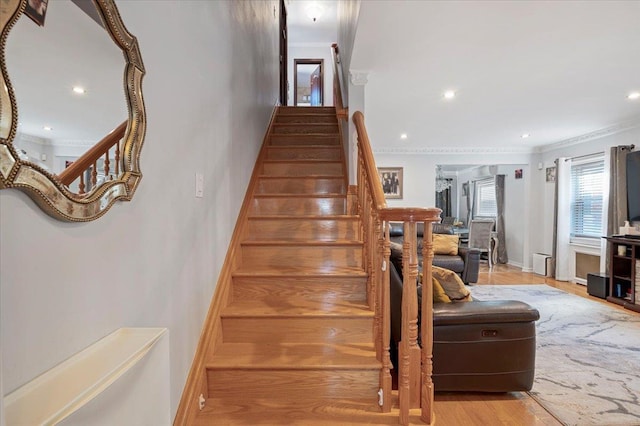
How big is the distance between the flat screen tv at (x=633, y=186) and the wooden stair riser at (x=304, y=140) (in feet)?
12.8

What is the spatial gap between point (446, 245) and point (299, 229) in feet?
10.9

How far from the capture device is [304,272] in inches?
88.9

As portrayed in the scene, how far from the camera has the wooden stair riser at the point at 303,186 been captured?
3.17 meters

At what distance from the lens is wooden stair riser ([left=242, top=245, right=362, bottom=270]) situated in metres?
2.44

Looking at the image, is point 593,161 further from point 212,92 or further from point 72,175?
point 72,175

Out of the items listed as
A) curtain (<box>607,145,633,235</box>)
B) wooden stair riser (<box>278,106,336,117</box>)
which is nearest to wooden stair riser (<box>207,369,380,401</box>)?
wooden stair riser (<box>278,106,336,117</box>)

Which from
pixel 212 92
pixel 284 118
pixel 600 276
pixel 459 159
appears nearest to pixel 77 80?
pixel 212 92

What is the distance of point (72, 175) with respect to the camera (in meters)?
0.82

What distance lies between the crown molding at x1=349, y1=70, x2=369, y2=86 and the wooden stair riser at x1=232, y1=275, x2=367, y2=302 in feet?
5.90

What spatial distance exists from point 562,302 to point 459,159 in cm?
330

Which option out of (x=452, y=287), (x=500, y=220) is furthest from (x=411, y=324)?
(x=500, y=220)

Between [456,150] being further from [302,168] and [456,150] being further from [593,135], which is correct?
[302,168]

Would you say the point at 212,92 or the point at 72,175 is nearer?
the point at 72,175

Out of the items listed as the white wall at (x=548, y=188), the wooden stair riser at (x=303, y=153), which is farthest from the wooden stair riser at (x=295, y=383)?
the white wall at (x=548, y=188)
